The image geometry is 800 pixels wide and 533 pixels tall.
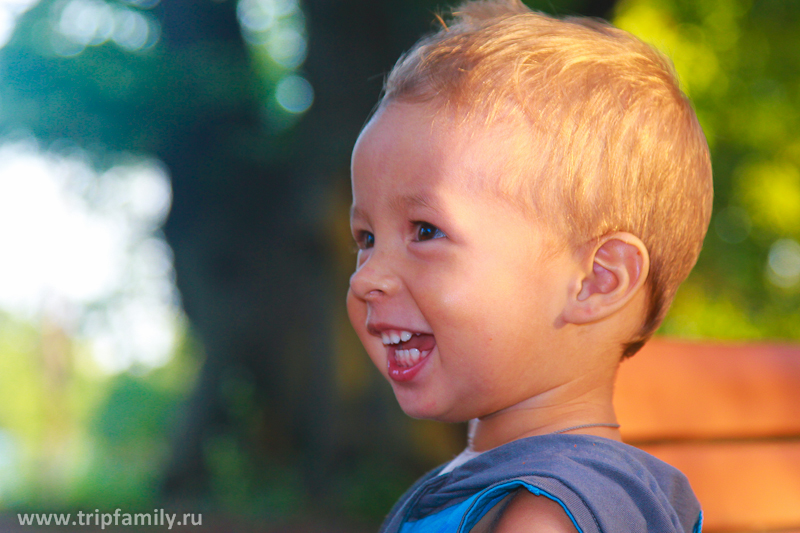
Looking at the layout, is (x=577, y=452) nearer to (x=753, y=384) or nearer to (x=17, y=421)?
(x=753, y=384)

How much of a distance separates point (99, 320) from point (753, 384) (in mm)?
18008

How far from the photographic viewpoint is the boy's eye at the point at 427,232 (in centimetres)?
107

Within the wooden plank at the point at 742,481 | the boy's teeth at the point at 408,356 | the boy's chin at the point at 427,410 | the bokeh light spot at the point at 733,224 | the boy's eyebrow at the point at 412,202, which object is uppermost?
the bokeh light spot at the point at 733,224

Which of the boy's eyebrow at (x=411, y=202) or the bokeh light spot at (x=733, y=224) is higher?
the bokeh light spot at (x=733, y=224)

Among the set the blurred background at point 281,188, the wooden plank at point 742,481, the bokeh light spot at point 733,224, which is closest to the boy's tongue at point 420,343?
the wooden plank at point 742,481

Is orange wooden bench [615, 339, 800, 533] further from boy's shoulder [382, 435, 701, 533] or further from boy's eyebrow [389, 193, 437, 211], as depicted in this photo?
boy's eyebrow [389, 193, 437, 211]

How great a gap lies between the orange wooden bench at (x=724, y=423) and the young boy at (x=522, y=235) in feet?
2.18

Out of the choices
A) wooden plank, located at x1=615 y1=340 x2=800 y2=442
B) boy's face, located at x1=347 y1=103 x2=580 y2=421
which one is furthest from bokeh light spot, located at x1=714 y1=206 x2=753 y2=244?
boy's face, located at x1=347 y1=103 x2=580 y2=421

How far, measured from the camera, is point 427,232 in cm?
108

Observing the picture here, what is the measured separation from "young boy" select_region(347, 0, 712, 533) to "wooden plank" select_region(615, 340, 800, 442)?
24.7 inches

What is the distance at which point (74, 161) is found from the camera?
23.0 feet

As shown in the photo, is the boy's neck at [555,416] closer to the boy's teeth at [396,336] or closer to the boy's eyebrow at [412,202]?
the boy's teeth at [396,336]

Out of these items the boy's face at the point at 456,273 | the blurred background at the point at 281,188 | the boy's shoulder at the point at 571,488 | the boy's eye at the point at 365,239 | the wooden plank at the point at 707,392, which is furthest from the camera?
the blurred background at the point at 281,188

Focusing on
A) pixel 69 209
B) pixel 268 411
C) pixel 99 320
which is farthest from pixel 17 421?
pixel 268 411
